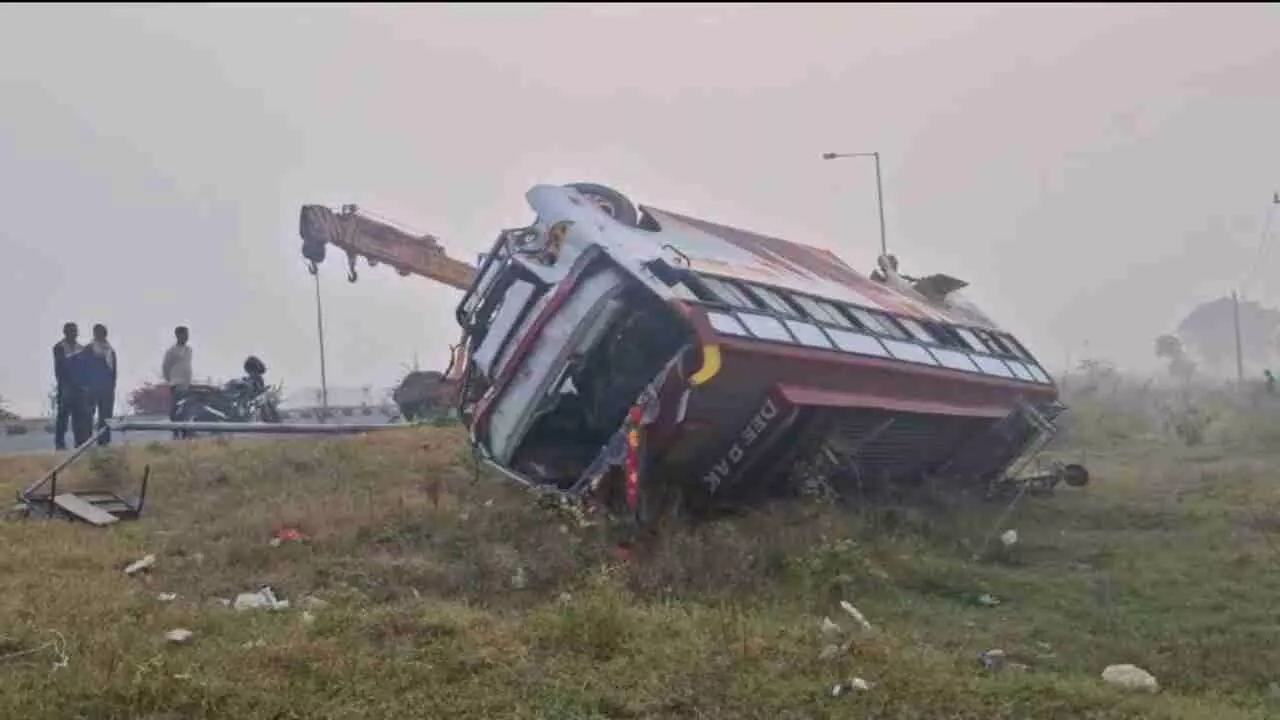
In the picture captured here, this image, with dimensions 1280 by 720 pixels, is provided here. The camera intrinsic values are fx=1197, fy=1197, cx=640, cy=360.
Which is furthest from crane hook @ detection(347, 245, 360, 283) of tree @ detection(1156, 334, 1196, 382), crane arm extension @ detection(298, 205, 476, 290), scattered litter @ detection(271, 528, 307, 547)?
tree @ detection(1156, 334, 1196, 382)

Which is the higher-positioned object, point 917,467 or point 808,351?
point 808,351

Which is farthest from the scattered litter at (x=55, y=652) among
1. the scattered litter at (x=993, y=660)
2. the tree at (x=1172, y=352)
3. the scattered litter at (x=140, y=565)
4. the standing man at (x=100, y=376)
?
the tree at (x=1172, y=352)

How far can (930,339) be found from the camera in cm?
955

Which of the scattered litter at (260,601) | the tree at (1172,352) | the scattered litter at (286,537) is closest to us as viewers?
the scattered litter at (260,601)

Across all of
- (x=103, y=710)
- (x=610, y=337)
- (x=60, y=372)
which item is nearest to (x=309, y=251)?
(x=60, y=372)

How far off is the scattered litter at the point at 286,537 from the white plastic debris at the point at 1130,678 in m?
4.13

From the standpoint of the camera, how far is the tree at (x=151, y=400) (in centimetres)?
1580

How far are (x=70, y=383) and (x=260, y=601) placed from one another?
674 cm

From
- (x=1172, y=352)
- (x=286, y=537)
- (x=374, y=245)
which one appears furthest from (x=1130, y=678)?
(x=1172, y=352)

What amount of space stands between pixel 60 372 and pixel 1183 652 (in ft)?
32.2

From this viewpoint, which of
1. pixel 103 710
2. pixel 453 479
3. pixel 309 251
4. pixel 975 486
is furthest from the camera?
pixel 309 251

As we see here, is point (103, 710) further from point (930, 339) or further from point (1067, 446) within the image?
point (1067, 446)

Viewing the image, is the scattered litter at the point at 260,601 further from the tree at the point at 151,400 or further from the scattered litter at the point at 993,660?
the tree at the point at 151,400

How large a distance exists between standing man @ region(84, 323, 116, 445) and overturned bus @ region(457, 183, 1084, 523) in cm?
453
